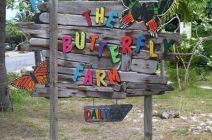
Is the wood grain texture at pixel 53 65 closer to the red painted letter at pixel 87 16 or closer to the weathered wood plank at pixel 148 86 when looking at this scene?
the red painted letter at pixel 87 16

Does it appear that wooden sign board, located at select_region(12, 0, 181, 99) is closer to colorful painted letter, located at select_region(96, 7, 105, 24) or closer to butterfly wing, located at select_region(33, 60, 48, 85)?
colorful painted letter, located at select_region(96, 7, 105, 24)

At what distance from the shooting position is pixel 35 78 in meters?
5.51

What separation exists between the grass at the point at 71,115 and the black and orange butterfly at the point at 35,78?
1900 millimetres

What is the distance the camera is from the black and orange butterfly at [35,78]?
544 cm

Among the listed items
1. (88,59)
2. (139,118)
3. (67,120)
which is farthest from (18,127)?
(88,59)

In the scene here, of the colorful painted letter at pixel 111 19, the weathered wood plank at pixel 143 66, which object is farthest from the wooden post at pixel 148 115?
the colorful painted letter at pixel 111 19

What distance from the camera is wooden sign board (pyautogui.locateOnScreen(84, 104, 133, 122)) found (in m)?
5.29

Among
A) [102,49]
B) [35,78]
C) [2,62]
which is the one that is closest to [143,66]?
[102,49]

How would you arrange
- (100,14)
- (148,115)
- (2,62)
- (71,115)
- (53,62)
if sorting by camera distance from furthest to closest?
(71,115) < (2,62) < (148,115) < (100,14) < (53,62)

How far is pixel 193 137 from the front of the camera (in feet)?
24.1

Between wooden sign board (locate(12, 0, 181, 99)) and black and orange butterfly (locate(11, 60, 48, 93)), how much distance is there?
14cm

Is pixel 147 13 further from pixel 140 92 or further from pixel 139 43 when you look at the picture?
pixel 140 92

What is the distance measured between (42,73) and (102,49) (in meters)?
0.77

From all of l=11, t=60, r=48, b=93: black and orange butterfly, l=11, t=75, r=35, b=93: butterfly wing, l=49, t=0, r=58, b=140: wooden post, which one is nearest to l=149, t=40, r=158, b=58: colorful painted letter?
l=49, t=0, r=58, b=140: wooden post
